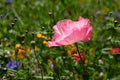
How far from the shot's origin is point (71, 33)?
131 cm

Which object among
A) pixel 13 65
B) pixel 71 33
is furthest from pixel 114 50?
pixel 71 33

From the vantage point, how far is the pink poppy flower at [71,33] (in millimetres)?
1305

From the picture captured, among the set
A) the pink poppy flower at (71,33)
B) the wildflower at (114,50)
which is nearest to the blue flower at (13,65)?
the wildflower at (114,50)

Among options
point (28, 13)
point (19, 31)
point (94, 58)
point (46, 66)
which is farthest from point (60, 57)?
point (28, 13)

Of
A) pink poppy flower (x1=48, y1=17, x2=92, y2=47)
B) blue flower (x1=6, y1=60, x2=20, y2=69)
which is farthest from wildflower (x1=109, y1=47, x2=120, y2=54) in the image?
pink poppy flower (x1=48, y1=17, x2=92, y2=47)

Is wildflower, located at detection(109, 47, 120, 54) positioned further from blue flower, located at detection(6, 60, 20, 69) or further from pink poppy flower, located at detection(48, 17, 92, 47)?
pink poppy flower, located at detection(48, 17, 92, 47)

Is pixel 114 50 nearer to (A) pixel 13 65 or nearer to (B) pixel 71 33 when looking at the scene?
(A) pixel 13 65

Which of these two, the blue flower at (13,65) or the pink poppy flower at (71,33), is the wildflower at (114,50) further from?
the pink poppy flower at (71,33)

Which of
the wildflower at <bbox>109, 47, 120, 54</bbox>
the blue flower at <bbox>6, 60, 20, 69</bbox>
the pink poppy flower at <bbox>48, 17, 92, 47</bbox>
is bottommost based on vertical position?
the blue flower at <bbox>6, 60, 20, 69</bbox>

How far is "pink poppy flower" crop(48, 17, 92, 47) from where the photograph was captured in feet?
4.28

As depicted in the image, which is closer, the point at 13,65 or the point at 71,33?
the point at 71,33

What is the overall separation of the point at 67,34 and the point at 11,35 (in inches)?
58.6

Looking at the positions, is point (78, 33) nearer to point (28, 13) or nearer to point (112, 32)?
point (112, 32)

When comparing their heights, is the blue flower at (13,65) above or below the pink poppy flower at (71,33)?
below
